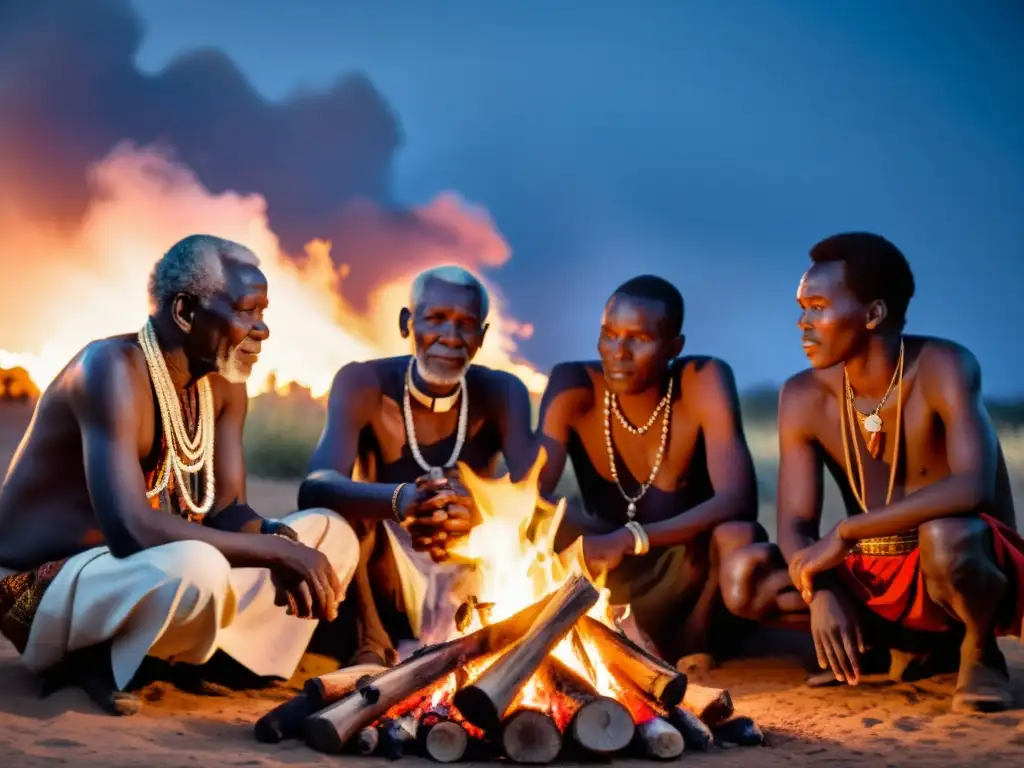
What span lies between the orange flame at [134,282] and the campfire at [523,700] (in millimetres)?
10142

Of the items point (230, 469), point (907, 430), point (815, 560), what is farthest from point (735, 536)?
point (230, 469)

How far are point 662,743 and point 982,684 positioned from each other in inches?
69.6

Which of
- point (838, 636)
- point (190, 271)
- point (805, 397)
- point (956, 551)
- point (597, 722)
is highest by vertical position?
point (190, 271)

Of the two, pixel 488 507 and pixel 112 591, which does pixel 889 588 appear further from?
pixel 112 591

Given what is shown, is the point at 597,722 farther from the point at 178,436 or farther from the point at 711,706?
the point at 178,436

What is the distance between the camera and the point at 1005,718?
16.2 feet

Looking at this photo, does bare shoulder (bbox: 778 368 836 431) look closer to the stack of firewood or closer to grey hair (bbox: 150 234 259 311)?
the stack of firewood

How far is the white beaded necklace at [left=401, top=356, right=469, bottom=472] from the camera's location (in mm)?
6484

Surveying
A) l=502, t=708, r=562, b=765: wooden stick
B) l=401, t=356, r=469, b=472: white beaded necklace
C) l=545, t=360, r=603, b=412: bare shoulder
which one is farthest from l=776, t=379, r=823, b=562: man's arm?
l=502, t=708, r=562, b=765: wooden stick

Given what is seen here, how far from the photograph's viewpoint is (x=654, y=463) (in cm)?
668

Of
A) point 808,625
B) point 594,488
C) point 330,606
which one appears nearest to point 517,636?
point 330,606

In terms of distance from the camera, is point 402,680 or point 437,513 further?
point 437,513

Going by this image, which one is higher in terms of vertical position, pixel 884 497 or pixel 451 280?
pixel 451 280

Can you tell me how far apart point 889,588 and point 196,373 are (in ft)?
11.1
